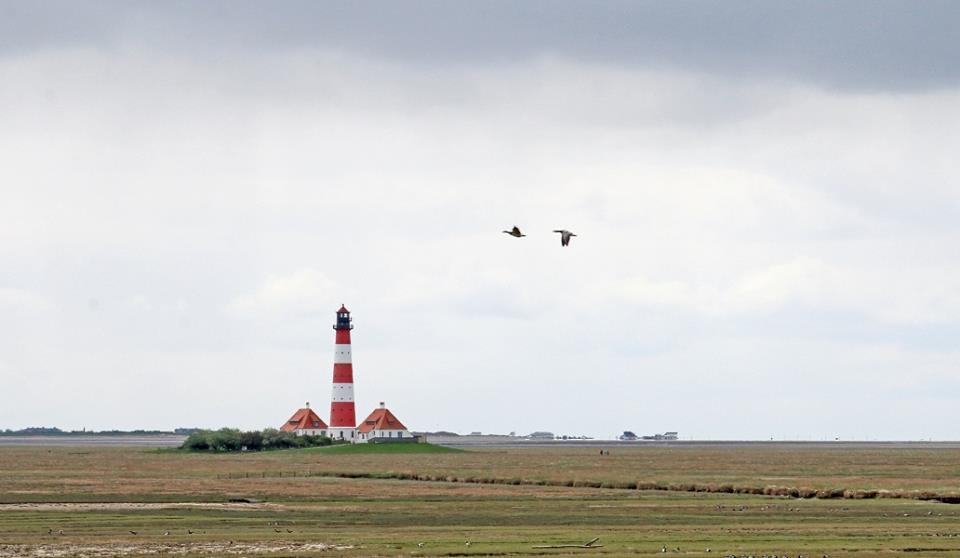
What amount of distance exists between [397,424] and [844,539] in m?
129

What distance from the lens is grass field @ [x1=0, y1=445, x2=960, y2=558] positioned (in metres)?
48.6

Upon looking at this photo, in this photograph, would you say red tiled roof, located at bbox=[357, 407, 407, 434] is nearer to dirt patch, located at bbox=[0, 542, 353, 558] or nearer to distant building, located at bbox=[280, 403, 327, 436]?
distant building, located at bbox=[280, 403, 327, 436]

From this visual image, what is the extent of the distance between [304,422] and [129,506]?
117091 mm

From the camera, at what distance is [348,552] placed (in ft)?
154

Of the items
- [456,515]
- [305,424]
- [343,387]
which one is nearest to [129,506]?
[456,515]

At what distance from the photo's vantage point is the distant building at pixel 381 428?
172 meters

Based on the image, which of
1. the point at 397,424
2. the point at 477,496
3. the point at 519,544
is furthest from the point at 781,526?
the point at 397,424

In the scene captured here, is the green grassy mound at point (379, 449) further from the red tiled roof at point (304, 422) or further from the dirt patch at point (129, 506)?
the dirt patch at point (129, 506)

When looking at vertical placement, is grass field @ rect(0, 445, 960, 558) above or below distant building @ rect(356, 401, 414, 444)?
below

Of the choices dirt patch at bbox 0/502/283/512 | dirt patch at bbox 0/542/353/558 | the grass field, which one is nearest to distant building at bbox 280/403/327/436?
the grass field

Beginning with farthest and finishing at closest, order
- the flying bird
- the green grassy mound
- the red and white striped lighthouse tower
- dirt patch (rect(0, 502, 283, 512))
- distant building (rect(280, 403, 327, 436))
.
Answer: distant building (rect(280, 403, 327, 436)) → the red and white striped lighthouse tower → the green grassy mound → dirt patch (rect(0, 502, 283, 512)) → the flying bird

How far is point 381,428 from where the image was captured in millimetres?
173000

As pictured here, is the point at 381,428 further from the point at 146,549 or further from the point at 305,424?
the point at 146,549

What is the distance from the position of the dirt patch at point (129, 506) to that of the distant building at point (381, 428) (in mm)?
98230
